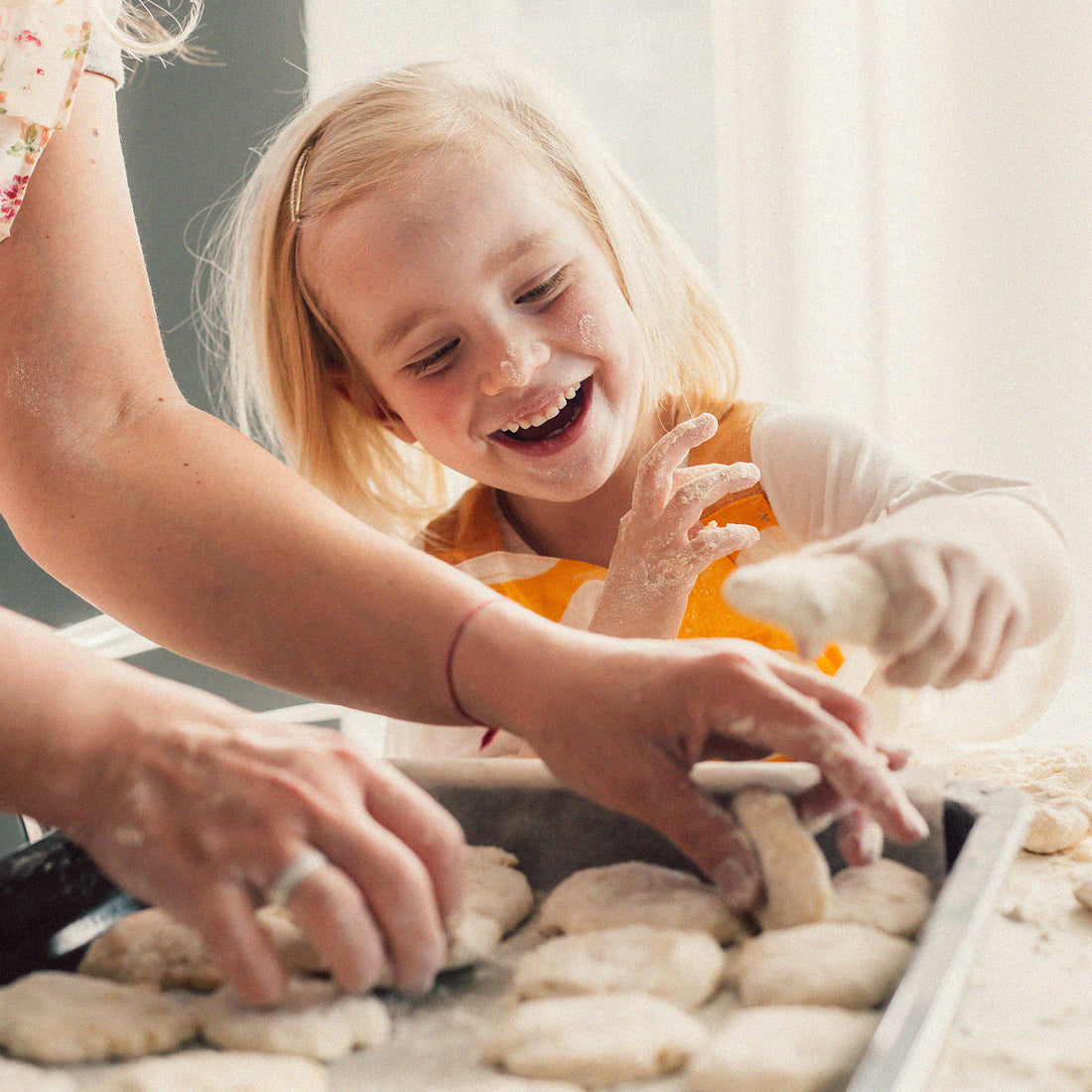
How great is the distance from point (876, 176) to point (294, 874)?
7.39ft

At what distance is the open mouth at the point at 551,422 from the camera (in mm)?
1190

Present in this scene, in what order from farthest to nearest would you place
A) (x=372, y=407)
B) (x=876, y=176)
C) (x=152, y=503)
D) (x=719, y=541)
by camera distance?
(x=876, y=176) → (x=372, y=407) → (x=719, y=541) → (x=152, y=503)

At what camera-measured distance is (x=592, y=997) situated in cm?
55

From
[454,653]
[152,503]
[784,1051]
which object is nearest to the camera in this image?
[784,1051]

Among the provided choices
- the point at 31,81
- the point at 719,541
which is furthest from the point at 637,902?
the point at 31,81

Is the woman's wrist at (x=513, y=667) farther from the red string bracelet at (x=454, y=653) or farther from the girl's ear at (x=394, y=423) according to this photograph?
the girl's ear at (x=394, y=423)

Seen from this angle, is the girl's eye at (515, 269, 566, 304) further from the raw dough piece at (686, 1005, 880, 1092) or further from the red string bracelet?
the raw dough piece at (686, 1005, 880, 1092)

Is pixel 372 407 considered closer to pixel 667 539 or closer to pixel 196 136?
pixel 667 539

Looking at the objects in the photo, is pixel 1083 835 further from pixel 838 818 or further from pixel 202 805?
pixel 202 805

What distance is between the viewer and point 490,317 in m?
1.12

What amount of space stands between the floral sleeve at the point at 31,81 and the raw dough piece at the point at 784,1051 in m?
0.81

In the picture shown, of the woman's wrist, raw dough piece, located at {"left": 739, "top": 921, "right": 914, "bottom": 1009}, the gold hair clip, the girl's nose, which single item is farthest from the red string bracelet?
the gold hair clip

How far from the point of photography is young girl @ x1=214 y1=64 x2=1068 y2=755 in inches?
44.5

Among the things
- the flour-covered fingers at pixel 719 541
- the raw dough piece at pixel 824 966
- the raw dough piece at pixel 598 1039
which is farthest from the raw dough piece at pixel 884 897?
the flour-covered fingers at pixel 719 541
